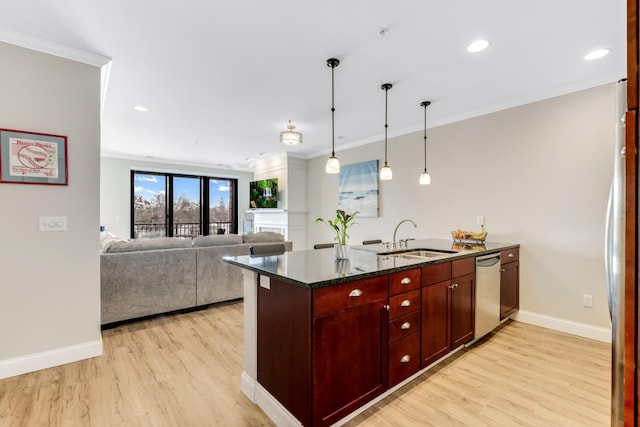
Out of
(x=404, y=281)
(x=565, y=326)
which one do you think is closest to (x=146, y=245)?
(x=404, y=281)

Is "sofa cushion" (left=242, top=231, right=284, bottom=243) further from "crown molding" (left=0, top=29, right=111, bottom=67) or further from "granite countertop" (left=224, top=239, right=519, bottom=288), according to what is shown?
"crown molding" (left=0, top=29, right=111, bottom=67)

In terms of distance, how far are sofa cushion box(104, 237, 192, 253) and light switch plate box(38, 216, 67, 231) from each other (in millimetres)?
856

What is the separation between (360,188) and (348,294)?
12.7 feet

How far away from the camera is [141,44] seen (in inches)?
94.4

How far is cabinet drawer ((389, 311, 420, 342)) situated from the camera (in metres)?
1.93

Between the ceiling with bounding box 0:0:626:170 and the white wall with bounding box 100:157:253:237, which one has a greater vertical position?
the ceiling with bounding box 0:0:626:170

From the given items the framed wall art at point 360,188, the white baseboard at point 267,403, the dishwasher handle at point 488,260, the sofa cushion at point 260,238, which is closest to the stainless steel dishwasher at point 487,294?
the dishwasher handle at point 488,260

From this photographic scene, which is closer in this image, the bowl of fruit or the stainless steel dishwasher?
the stainless steel dishwasher

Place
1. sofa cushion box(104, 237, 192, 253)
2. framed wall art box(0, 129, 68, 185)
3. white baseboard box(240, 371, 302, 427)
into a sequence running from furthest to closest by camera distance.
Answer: sofa cushion box(104, 237, 192, 253), framed wall art box(0, 129, 68, 185), white baseboard box(240, 371, 302, 427)

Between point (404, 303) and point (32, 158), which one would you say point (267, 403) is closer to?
point (404, 303)

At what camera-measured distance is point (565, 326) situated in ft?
10.2

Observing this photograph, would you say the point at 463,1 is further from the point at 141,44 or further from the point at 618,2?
the point at 141,44

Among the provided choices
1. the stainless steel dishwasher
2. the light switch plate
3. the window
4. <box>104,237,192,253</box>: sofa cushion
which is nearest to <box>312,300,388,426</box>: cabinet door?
the stainless steel dishwasher

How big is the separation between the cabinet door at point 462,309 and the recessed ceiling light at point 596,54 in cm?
212
